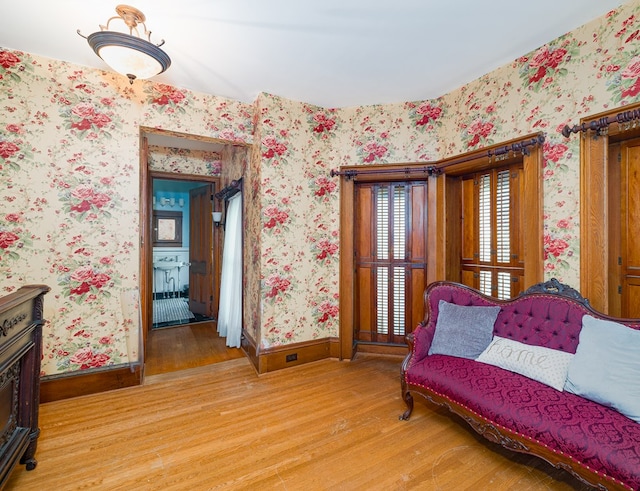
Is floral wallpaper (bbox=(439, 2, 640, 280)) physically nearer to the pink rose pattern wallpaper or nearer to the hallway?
the pink rose pattern wallpaper

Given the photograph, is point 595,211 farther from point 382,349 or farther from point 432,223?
→ point 382,349

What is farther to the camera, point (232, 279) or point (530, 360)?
point (232, 279)

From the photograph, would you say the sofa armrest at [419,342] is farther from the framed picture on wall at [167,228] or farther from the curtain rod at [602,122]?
the framed picture on wall at [167,228]

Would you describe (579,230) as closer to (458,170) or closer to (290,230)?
(458,170)

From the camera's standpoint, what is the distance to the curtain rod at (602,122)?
69.8 inches

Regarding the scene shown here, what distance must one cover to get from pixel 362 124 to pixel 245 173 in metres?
1.44

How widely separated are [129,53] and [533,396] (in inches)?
124

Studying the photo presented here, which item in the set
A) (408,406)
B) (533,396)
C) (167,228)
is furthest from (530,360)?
(167,228)

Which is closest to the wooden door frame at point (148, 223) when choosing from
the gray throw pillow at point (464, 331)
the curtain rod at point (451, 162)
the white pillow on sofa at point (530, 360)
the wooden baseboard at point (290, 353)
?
the wooden baseboard at point (290, 353)

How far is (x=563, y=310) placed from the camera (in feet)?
6.40

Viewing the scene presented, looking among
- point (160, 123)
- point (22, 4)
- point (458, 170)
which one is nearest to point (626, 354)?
point (458, 170)

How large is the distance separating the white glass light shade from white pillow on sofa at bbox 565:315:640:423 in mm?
3111

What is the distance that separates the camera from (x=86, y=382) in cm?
249

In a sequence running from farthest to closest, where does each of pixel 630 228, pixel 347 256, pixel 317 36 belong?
pixel 347 256
pixel 317 36
pixel 630 228
